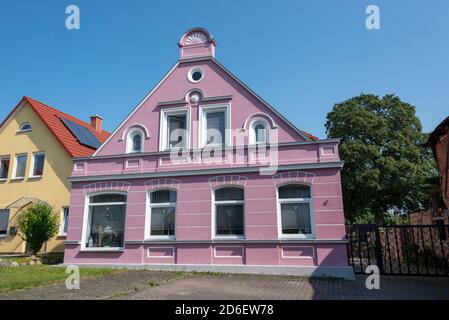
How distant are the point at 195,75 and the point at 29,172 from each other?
1083 centimetres

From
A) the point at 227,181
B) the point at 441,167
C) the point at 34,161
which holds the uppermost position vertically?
the point at 34,161

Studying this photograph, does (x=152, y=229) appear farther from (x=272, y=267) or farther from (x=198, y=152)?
(x=272, y=267)

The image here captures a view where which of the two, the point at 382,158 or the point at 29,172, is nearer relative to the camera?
the point at 29,172

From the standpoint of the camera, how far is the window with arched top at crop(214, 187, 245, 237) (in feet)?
38.7

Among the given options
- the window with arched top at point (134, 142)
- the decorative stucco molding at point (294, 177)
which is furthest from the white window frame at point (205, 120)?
the window with arched top at point (134, 142)

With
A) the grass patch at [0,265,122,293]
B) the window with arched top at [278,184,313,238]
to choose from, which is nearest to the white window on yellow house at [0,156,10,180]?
the grass patch at [0,265,122,293]

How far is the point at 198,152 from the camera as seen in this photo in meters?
12.7

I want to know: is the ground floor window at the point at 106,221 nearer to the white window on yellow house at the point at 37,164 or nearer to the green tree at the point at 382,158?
the white window on yellow house at the point at 37,164

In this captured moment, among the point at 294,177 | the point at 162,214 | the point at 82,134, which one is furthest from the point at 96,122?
the point at 294,177

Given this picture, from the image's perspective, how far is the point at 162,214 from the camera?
41.3ft

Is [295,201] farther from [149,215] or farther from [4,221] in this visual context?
[4,221]
